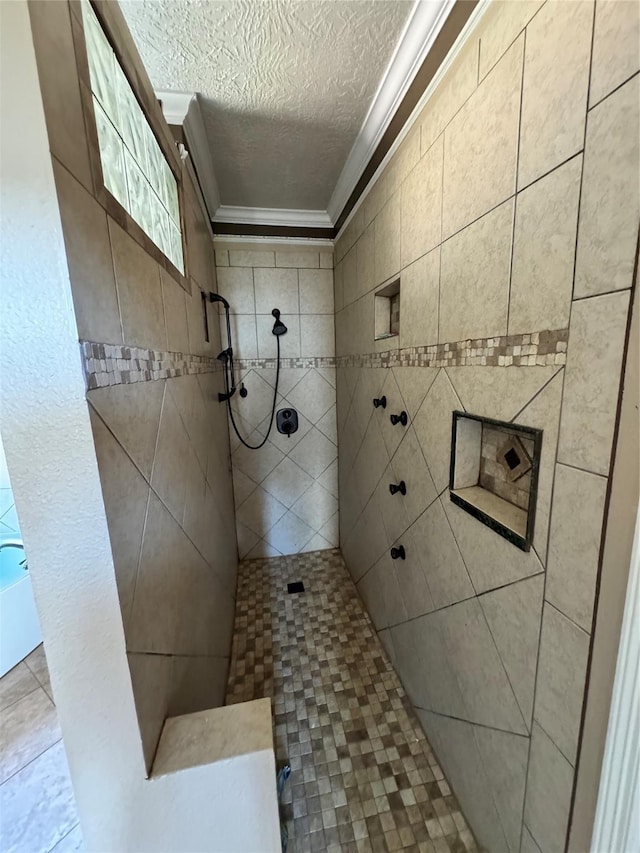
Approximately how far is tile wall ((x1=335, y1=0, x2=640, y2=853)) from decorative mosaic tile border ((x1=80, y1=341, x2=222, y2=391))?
33.8 inches

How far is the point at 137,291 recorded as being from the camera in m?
0.77

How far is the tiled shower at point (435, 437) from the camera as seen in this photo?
21.8 inches

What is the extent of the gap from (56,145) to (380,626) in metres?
2.08

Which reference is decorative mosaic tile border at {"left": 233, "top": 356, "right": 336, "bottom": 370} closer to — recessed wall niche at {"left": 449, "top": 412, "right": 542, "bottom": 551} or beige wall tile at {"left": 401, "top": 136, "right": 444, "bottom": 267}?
beige wall tile at {"left": 401, "top": 136, "right": 444, "bottom": 267}

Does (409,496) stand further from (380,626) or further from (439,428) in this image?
(380,626)

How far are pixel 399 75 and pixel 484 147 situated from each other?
554 mm

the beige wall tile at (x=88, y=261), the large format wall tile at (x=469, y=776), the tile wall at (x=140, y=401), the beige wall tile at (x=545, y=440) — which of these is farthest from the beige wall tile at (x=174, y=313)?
the large format wall tile at (x=469, y=776)

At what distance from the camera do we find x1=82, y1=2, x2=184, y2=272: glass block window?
2.12ft

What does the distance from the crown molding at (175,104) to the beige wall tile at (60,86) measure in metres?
0.78

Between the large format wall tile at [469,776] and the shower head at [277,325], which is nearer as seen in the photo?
the large format wall tile at [469,776]

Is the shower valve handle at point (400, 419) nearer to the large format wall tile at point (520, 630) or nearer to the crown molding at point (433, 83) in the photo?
the large format wall tile at point (520, 630)

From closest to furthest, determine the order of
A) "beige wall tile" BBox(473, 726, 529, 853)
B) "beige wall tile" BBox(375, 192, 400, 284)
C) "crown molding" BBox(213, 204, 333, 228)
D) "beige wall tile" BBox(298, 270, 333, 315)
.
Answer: "beige wall tile" BBox(473, 726, 529, 853), "beige wall tile" BBox(375, 192, 400, 284), "crown molding" BBox(213, 204, 333, 228), "beige wall tile" BBox(298, 270, 333, 315)

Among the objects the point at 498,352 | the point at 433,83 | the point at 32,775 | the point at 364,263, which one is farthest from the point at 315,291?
the point at 32,775

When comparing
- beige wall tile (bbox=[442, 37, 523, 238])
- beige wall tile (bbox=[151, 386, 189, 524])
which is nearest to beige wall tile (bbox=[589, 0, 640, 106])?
beige wall tile (bbox=[442, 37, 523, 238])
